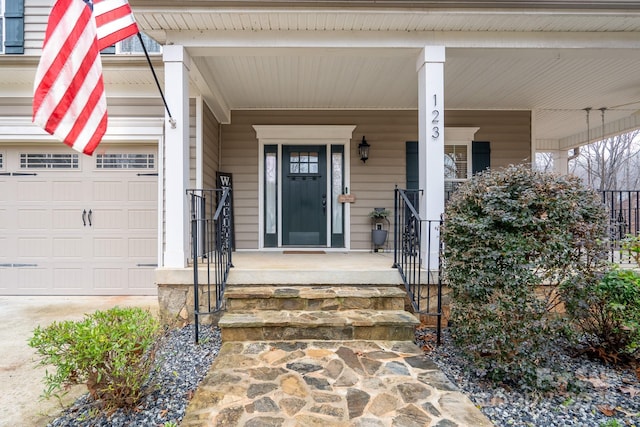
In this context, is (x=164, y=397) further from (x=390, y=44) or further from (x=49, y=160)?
(x=49, y=160)

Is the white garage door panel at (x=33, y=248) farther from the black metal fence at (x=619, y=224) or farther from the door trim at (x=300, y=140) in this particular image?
the black metal fence at (x=619, y=224)

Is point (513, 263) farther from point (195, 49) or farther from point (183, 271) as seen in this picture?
point (195, 49)

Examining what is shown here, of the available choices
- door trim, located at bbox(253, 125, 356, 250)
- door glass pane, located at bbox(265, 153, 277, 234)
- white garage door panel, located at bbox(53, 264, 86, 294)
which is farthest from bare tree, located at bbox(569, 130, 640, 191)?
white garage door panel, located at bbox(53, 264, 86, 294)

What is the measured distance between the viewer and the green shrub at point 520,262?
7.39 feet

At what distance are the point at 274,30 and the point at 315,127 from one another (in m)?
2.25

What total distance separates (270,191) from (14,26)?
383cm

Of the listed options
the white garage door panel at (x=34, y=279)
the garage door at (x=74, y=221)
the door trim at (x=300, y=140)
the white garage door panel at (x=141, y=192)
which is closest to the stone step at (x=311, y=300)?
the garage door at (x=74, y=221)

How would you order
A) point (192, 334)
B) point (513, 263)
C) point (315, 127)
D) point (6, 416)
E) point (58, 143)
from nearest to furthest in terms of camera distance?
point (6, 416) < point (513, 263) < point (192, 334) < point (58, 143) < point (315, 127)

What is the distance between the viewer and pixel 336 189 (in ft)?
18.3

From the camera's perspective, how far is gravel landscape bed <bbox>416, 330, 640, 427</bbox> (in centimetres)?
196

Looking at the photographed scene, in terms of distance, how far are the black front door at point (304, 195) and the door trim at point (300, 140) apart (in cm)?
7

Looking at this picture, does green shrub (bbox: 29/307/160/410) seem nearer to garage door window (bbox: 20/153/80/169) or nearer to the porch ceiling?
the porch ceiling

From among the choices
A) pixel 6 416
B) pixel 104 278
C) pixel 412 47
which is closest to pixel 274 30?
pixel 412 47

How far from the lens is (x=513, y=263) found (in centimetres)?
230
